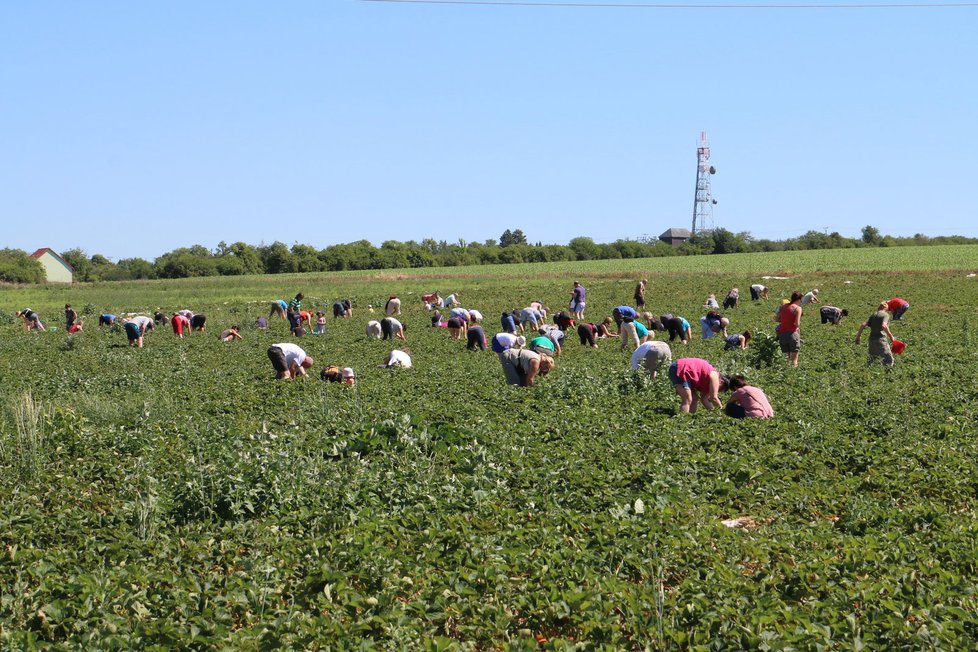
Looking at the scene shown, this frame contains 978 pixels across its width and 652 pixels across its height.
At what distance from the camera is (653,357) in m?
15.1

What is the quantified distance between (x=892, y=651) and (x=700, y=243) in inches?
4385

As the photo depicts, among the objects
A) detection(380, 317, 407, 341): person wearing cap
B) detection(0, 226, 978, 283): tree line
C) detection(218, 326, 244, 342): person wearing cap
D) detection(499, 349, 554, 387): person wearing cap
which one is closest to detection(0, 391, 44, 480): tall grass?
detection(499, 349, 554, 387): person wearing cap

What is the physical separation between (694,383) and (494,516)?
5629 mm

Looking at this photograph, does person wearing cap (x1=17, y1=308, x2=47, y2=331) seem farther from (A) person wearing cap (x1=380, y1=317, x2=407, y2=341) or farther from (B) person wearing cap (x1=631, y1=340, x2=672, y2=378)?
(B) person wearing cap (x1=631, y1=340, x2=672, y2=378)

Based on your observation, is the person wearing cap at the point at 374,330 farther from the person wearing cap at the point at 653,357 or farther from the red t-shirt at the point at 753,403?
the red t-shirt at the point at 753,403

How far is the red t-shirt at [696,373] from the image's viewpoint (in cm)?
1257

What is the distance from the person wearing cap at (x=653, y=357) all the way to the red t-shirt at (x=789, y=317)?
343 centimetres

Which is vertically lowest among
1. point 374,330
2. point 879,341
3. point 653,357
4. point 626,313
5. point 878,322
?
point 374,330

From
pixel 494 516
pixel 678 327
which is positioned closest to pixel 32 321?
pixel 678 327

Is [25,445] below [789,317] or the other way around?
below

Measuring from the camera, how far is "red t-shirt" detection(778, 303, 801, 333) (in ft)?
56.2

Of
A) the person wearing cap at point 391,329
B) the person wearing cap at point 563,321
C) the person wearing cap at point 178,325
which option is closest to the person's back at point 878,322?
the person wearing cap at point 563,321

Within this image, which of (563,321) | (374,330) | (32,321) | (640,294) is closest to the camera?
(374,330)

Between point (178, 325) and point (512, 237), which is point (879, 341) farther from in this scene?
point (512, 237)
